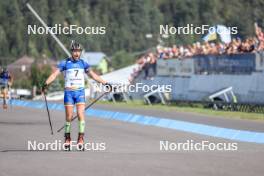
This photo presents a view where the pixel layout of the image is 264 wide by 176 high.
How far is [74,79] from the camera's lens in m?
14.1

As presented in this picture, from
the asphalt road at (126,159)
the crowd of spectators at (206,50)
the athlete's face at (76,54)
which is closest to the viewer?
the asphalt road at (126,159)

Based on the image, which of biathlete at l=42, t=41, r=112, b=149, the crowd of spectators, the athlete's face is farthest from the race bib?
the crowd of spectators

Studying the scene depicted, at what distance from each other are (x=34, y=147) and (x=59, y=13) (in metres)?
153

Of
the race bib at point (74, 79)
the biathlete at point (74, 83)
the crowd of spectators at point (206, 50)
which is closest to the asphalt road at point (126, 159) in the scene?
the biathlete at point (74, 83)

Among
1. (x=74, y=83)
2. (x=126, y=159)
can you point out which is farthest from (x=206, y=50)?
(x=126, y=159)

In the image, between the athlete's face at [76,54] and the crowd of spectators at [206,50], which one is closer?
the athlete's face at [76,54]

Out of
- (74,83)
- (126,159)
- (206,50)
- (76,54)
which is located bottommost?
(126,159)

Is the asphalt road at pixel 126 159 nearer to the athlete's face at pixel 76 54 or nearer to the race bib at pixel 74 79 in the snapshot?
the race bib at pixel 74 79

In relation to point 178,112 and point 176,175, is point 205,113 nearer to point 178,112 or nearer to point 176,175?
point 178,112

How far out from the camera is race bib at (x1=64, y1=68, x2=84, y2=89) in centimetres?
1409

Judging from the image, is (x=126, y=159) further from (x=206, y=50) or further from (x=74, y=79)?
(x=206, y=50)

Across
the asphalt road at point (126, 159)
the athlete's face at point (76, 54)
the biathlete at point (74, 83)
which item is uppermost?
the athlete's face at point (76, 54)

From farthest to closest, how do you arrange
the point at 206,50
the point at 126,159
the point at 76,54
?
the point at 206,50 < the point at 76,54 < the point at 126,159

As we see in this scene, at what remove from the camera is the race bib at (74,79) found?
14.1 m
